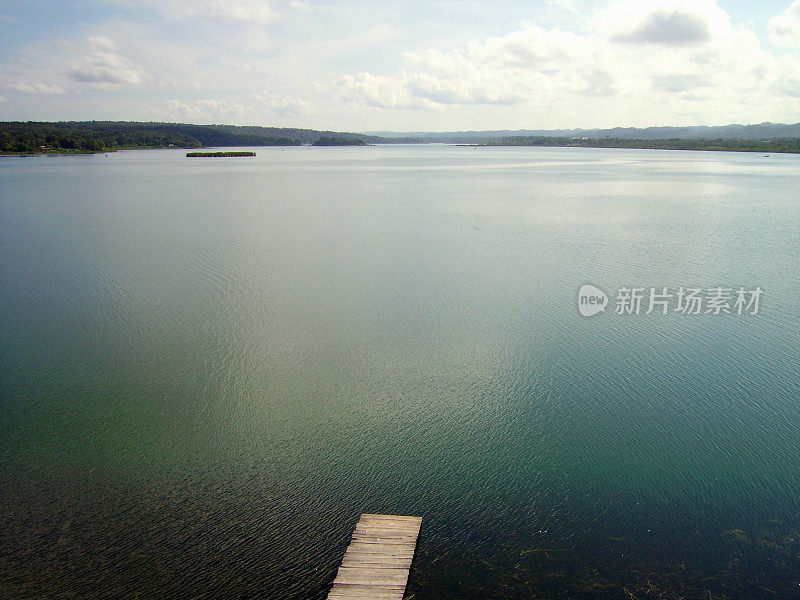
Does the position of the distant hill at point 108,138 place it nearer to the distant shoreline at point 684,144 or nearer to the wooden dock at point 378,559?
the distant shoreline at point 684,144

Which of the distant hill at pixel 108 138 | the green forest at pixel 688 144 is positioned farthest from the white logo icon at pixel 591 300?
the green forest at pixel 688 144

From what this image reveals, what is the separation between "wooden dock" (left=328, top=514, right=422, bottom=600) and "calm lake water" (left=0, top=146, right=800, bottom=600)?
10.1 inches

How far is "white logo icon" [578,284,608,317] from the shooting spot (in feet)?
43.0

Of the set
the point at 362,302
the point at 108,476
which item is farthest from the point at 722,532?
the point at 362,302

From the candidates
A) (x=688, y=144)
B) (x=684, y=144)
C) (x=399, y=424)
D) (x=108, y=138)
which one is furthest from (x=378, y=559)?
(x=684, y=144)

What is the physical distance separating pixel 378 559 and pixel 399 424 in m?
2.87

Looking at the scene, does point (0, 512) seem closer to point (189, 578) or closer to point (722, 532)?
point (189, 578)

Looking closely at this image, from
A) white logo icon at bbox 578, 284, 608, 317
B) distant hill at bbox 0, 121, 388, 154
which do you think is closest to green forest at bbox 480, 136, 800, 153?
distant hill at bbox 0, 121, 388, 154

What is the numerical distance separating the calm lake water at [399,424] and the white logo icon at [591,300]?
1.08 feet

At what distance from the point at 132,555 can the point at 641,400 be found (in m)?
7.68

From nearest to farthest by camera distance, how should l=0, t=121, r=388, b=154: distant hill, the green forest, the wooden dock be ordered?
the wooden dock
l=0, t=121, r=388, b=154: distant hill
the green forest

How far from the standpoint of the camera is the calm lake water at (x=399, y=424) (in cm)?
578

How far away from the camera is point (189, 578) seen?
18.4 feet

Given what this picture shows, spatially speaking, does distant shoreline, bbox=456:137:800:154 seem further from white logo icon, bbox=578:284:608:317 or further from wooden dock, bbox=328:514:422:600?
wooden dock, bbox=328:514:422:600
